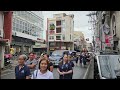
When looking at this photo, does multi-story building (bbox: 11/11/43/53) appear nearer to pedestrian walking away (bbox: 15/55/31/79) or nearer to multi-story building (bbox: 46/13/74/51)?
multi-story building (bbox: 46/13/74/51)

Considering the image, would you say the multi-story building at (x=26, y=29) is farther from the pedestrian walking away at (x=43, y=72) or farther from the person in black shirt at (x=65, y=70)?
the pedestrian walking away at (x=43, y=72)

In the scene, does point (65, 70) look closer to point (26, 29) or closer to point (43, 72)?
point (43, 72)

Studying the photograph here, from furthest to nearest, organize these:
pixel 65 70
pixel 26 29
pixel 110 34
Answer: pixel 110 34
pixel 26 29
pixel 65 70

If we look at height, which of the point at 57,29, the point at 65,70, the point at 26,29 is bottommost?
the point at 65,70

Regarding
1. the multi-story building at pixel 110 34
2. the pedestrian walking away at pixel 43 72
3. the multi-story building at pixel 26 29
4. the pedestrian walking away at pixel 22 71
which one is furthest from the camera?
the multi-story building at pixel 110 34

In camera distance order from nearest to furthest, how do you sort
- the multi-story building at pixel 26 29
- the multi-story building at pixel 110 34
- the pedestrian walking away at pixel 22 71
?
the pedestrian walking away at pixel 22 71, the multi-story building at pixel 26 29, the multi-story building at pixel 110 34

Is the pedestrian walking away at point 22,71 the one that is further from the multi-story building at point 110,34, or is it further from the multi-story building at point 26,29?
the multi-story building at point 110,34

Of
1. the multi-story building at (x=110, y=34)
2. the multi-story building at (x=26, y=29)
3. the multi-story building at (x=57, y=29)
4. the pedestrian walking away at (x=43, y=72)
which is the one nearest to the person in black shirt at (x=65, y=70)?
the pedestrian walking away at (x=43, y=72)

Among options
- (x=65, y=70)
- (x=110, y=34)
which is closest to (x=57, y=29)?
(x=110, y=34)

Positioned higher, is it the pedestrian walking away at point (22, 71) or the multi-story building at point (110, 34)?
the multi-story building at point (110, 34)

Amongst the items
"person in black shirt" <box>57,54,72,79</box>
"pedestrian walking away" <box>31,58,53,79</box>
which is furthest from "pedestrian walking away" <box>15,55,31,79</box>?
"person in black shirt" <box>57,54,72,79</box>

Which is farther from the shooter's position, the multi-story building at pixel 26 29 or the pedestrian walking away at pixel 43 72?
the multi-story building at pixel 26 29
